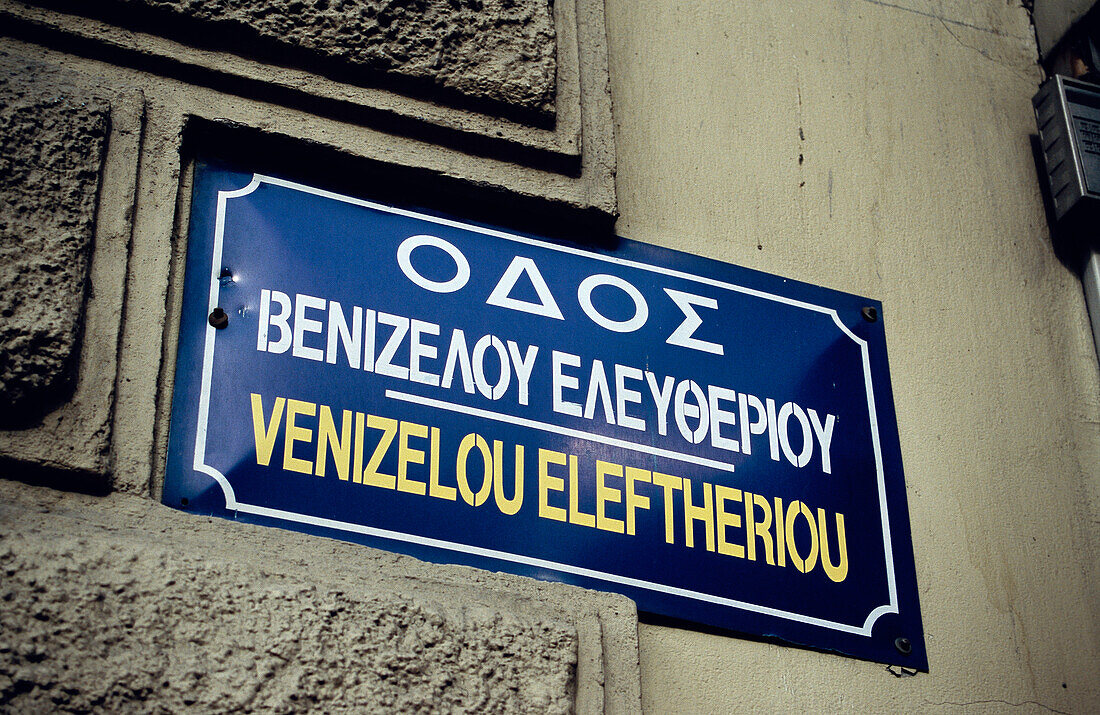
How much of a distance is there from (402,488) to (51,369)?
41 cm

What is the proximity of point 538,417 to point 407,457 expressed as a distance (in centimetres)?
19

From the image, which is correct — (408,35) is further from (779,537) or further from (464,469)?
(779,537)

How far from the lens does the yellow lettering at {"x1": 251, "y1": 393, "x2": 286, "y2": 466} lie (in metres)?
1.44

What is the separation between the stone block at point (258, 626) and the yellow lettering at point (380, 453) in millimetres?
89

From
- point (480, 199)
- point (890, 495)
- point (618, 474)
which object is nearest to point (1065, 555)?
point (890, 495)

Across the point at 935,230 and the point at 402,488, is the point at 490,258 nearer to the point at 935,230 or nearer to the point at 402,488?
the point at 402,488

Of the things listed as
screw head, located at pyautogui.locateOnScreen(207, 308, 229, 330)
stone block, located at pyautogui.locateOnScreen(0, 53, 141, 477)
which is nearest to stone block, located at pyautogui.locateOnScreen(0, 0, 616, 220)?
stone block, located at pyautogui.locateOnScreen(0, 53, 141, 477)

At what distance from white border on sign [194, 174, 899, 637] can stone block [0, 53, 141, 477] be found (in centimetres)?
11

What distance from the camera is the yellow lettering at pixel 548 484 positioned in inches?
61.0

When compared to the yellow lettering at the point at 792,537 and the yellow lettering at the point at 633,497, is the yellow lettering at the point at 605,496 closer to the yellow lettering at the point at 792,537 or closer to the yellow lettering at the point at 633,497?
the yellow lettering at the point at 633,497

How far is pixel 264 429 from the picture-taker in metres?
1.46

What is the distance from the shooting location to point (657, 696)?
151 centimetres

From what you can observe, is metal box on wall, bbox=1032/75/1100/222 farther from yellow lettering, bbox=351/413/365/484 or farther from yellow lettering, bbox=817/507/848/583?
yellow lettering, bbox=351/413/365/484

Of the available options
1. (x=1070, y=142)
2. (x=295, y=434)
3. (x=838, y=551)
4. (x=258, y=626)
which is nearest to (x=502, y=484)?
(x=295, y=434)
